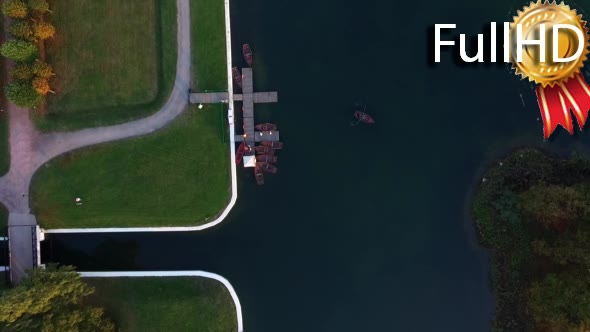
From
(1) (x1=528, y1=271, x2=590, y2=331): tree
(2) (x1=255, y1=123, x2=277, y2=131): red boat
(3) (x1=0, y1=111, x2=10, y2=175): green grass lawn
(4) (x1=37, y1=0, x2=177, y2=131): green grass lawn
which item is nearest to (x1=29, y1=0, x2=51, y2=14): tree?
(4) (x1=37, y1=0, x2=177, y2=131): green grass lawn

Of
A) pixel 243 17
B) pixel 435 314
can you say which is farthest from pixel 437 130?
pixel 243 17

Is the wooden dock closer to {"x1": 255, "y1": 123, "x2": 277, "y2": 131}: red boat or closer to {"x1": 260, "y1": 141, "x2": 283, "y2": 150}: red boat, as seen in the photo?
{"x1": 255, "y1": 123, "x2": 277, "y2": 131}: red boat

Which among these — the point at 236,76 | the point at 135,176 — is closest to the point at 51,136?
the point at 135,176

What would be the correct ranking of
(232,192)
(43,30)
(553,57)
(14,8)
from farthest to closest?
1. (232,192)
2. (553,57)
3. (43,30)
4. (14,8)

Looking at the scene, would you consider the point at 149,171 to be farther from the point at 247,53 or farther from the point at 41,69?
the point at 247,53

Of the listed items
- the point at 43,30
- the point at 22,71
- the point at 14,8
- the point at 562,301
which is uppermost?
the point at 14,8

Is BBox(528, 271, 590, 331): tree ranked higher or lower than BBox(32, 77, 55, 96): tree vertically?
lower

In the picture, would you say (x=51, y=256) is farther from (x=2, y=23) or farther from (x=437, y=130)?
(x=437, y=130)

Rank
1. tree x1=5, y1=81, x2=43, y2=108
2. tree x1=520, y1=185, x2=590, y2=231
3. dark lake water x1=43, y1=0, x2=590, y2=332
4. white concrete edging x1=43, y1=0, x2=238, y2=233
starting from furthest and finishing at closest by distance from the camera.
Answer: dark lake water x1=43, y1=0, x2=590, y2=332 < white concrete edging x1=43, y1=0, x2=238, y2=233 < tree x1=5, y1=81, x2=43, y2=108 < tree x1=520, y1=185, x2=590, y2=231
